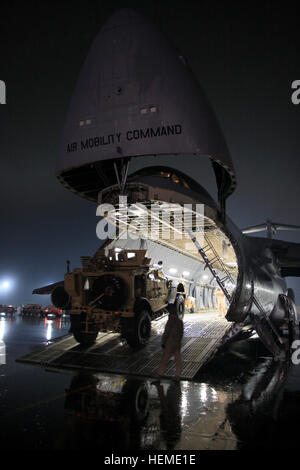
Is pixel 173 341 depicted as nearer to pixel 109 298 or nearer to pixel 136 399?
pixel 136 399

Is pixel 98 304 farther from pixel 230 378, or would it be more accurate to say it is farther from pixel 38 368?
pixel 230 378

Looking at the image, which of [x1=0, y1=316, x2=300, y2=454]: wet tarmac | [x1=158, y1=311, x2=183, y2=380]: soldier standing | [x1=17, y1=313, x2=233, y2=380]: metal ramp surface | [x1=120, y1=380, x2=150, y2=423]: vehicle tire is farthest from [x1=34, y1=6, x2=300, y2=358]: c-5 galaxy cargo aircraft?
[x1=120, y1=380, x2=150, y2=423]: vehicle tire

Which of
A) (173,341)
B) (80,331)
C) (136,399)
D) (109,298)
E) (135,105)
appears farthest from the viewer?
(80,331)

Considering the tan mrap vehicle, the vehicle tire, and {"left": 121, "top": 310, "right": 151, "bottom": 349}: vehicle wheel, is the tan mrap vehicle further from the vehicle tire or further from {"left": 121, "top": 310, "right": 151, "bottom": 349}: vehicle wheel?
the vehicle tire

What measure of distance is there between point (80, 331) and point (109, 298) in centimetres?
160

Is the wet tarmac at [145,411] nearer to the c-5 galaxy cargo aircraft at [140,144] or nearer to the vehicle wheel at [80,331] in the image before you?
the vehicle wheel at [80,331]

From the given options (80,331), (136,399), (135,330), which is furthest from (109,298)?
(136,399)

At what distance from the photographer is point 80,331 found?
419 inches

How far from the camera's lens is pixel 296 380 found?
8672mm

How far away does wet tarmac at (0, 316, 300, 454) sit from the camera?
14.5ft

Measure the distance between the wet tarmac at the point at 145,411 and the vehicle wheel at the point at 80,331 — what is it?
5.66ft
